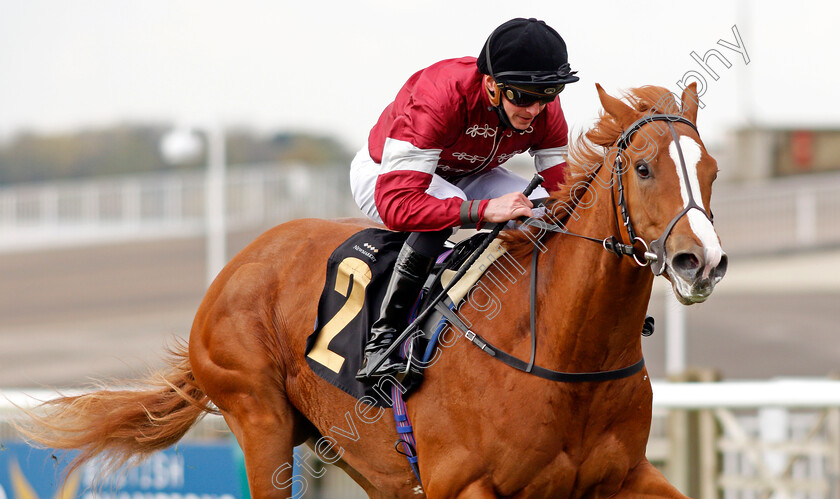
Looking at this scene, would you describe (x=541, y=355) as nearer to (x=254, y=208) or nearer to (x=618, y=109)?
(x=618, y=109)

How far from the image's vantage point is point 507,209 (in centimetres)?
286

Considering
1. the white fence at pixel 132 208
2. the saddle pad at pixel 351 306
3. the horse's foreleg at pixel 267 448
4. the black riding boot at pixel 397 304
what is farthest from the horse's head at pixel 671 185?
A: the white fence at pixel 132 208

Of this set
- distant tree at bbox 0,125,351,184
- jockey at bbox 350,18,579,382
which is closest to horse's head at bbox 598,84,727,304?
jockey at bbox 350,18,579,382

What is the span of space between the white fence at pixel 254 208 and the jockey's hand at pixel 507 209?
45.9 feet

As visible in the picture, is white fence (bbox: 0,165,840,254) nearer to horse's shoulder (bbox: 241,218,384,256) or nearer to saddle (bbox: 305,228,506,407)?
horse's shoulder (bbox: 241,218,384,256)

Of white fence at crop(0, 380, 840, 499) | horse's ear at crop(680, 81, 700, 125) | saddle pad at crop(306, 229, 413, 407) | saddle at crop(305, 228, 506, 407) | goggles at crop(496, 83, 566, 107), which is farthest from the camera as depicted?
white fence at crop(0, 380, 840, 499)

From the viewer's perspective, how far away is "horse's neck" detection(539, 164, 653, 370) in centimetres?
268

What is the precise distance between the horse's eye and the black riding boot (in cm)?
85

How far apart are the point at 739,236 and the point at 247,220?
11032 mm

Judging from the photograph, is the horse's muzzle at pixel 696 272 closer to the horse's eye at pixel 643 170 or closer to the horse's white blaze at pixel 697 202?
the horse's white blaze at pixel 697 202

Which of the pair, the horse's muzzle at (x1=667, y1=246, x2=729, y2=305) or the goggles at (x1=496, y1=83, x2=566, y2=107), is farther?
the goggles at (x1=496, y1=83, x2=566, y2=107)

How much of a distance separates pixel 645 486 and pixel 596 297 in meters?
0.64

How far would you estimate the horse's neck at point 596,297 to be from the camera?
2.68 m

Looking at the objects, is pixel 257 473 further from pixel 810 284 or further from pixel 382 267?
pixel 810 284
